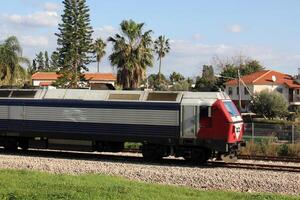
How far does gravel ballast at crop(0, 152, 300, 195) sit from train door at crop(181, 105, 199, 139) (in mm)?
1611

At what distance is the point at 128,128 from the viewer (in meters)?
22.2

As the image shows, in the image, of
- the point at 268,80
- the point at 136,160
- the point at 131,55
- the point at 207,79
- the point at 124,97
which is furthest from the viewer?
the point at 207,79

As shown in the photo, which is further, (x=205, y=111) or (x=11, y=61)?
(x=11, y=61)

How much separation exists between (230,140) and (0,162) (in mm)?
8787

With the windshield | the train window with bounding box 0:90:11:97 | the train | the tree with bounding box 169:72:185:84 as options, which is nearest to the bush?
the train

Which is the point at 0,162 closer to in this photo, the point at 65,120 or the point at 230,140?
the point at 65,120

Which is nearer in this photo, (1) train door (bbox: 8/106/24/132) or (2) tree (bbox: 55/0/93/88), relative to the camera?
(1) train door (bbox: 8/106/24/132)

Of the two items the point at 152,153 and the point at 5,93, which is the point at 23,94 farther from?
the point at 152,153

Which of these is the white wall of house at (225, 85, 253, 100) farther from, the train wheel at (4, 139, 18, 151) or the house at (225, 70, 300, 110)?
the train wheel at (4, 139, 18, 151)

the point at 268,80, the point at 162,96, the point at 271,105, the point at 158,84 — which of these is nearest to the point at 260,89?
the point at 268,80

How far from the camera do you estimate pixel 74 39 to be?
69812mm

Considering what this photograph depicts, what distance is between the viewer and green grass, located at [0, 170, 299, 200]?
39.1ft

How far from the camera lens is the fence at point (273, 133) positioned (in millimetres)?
29016

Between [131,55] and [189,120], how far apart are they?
3516 cm
